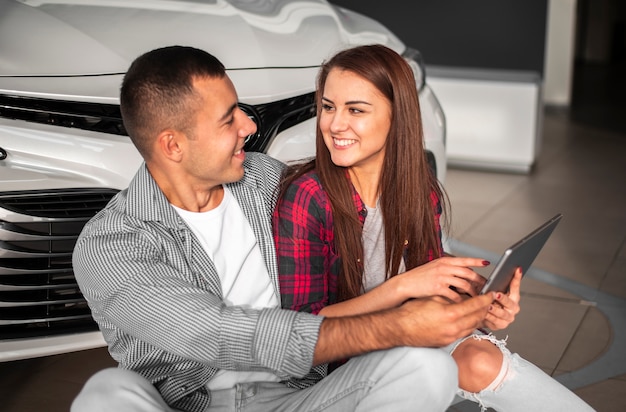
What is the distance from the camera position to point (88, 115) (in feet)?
7.36

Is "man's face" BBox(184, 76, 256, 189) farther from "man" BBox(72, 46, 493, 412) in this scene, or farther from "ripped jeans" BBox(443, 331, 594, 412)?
"ripped jeans" BBox(443, 331, 594, 412)

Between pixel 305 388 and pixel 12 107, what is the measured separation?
1.05m

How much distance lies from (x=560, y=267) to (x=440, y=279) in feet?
6.12

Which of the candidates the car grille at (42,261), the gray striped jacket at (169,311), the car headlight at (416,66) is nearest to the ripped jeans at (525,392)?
the gray striped jacket at (169,311)

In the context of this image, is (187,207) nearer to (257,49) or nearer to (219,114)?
(219,114)

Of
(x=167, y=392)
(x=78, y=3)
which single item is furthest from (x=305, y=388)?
(x=78, y=3)

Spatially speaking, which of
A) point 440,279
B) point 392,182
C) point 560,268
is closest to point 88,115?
point 392,182

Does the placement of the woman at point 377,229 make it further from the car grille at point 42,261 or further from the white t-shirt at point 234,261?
the car grille at point 42,261

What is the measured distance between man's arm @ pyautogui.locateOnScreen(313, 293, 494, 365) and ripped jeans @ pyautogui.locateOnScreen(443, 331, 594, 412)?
11.7 inches

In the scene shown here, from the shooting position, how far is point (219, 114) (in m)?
1.75

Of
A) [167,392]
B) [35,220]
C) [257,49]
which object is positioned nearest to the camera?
[167,392]

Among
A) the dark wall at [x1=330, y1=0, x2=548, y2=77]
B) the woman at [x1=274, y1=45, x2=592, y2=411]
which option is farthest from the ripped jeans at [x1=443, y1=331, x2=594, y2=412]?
the dark wall at [x1=330, y1=0, x2=548, y2=77]

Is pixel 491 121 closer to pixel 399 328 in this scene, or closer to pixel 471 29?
pixel 471 29

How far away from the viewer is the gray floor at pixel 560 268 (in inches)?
99.1
